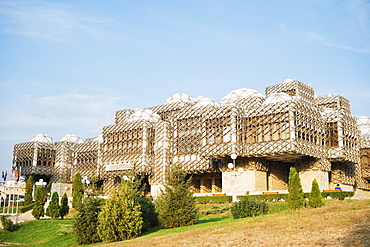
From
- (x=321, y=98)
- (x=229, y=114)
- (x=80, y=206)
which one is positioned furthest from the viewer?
(x=321, y=98)

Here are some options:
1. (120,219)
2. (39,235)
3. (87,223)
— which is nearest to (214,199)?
(39,235)

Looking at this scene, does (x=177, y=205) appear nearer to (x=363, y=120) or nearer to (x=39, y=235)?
(x=39, y=235)

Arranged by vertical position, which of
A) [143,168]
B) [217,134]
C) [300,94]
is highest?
[300,94]

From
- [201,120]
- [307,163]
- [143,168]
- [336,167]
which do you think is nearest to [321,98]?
[336,167]

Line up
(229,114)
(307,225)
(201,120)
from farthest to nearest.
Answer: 1. (201,120)
2. (229,114)
3. (307,225)

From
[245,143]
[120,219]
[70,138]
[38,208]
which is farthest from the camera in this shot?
[70,138]

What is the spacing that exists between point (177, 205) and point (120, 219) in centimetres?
465

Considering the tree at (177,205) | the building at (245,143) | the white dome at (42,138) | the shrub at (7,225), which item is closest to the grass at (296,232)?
the tree at (177,205)

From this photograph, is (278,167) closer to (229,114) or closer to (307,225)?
(229,114)

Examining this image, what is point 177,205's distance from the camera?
30234 millimetres

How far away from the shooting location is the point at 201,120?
63.0m

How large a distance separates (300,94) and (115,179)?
37391mm

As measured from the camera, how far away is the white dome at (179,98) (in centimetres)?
Result: 8600

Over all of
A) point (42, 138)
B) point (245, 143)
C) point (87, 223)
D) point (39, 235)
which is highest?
point (42, 138)
